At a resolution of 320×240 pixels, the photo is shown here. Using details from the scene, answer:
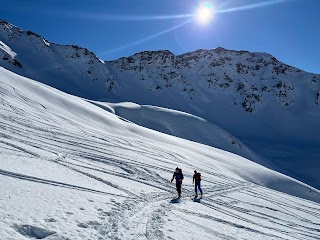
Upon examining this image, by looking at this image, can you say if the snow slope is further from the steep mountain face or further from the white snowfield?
the white snowfield

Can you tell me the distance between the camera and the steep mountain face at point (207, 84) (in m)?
90.7

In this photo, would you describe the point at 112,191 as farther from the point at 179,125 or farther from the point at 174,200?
the point at 179,125

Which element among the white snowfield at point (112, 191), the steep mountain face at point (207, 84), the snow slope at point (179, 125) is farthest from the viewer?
the steep mountain face at point (207, 84)

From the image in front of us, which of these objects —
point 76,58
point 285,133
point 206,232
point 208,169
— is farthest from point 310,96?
point 206,232

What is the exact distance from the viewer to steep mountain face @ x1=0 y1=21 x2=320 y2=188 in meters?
90.7

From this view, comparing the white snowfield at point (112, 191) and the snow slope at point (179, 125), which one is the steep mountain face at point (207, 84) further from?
the white snowfield at point (112, 191)

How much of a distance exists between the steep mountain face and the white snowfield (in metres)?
54.5

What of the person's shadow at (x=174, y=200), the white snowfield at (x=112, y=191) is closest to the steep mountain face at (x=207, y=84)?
the white snowfield at (x=112, y=191)

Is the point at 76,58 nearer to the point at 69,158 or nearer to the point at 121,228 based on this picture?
the point at 69,158

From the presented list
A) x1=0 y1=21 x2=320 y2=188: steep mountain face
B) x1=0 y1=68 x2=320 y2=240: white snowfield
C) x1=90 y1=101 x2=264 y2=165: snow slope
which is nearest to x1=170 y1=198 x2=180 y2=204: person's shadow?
x1=0 y1=68 x2=320 y2=240: white snowfield

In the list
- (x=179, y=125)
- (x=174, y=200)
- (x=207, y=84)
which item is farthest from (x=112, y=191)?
(x=207, y=84)

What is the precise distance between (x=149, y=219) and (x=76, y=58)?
344 feet

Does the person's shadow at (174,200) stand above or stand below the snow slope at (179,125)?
below

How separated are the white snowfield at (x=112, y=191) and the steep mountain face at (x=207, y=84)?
54.5 metres
